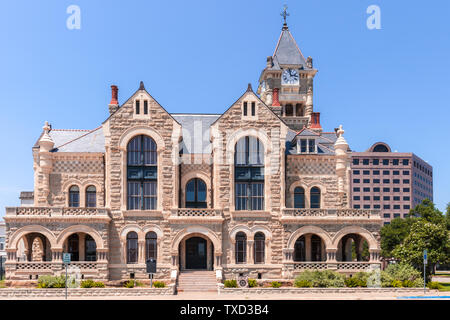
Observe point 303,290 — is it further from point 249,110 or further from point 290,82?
point 290,82

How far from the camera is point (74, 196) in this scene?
170 feet

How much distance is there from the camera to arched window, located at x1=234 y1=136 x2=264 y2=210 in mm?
50656

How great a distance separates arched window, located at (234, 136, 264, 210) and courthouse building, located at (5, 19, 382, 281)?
0.09m

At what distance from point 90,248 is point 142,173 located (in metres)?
7.95

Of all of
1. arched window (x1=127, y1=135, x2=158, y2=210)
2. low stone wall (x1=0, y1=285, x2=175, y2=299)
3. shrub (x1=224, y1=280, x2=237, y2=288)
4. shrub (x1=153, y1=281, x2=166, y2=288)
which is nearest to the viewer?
low stone wall (x1=0, y1=285, x2=175, y2=299)

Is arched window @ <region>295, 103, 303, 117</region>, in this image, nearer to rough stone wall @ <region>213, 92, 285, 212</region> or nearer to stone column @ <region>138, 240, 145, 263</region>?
rough stone wall @ <region>213, 92, 285, 212</region>

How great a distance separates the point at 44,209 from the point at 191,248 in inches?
513

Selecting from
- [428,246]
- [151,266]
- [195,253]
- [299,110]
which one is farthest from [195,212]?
[299,110]

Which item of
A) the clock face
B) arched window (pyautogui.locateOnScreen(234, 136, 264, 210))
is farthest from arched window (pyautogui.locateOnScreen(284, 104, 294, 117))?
arched window (pyautogui.locateOnScreen(234, 136, 264, 210))

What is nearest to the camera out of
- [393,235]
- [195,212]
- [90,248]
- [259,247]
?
[195,212]

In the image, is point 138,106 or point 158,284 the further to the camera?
point 138,106

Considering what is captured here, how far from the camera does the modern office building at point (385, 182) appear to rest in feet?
574
